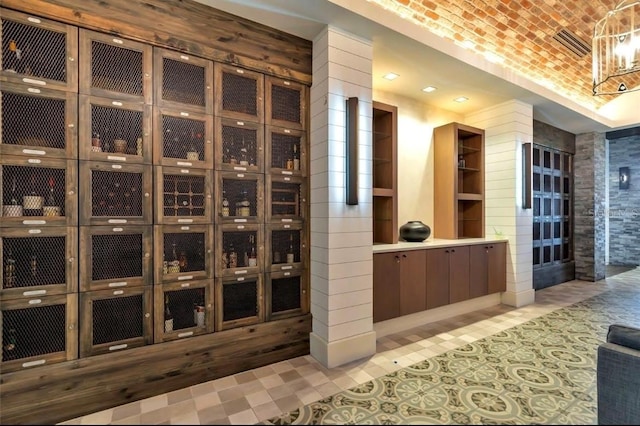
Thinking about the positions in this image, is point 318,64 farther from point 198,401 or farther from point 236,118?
point 198,401

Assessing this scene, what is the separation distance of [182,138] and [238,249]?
106 centimetres

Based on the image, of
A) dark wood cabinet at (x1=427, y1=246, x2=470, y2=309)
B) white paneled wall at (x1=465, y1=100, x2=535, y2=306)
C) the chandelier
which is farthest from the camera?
white paneled wall at (x1=465, y1=100, x2=535, y2=306)

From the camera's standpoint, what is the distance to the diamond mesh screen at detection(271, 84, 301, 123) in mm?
2842

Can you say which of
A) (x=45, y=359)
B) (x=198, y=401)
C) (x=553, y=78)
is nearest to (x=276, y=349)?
(x=198, y=401)

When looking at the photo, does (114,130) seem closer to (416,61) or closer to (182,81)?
(182,81)

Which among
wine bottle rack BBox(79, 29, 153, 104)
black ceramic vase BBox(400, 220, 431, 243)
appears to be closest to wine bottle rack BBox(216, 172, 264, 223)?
Answer: wine bottle rack BBox(79, 29, 153, 104)

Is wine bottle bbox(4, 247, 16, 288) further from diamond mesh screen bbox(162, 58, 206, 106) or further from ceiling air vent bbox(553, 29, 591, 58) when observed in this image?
ceiling air vent bbox(553, 29, 591, 58)

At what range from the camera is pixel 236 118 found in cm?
264

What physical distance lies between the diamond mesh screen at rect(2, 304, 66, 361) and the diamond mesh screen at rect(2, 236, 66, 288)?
7.3 inches

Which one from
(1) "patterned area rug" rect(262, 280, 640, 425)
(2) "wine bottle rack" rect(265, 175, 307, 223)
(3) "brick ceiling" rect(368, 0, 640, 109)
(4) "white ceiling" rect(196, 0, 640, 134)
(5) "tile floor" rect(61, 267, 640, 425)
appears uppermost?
(3) "brick ceiling" rect(368, 0, 640, 109)

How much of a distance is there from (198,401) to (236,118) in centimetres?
230

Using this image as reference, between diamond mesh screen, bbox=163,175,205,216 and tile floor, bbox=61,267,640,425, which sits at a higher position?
diamond mesh screen, bbox=163,175,205,216

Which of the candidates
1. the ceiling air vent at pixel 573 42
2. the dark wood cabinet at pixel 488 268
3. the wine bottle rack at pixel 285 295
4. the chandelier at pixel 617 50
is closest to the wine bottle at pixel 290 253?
the wine bottle rack at pixel 285 295

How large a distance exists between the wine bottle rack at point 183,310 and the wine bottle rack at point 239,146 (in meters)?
1.05
